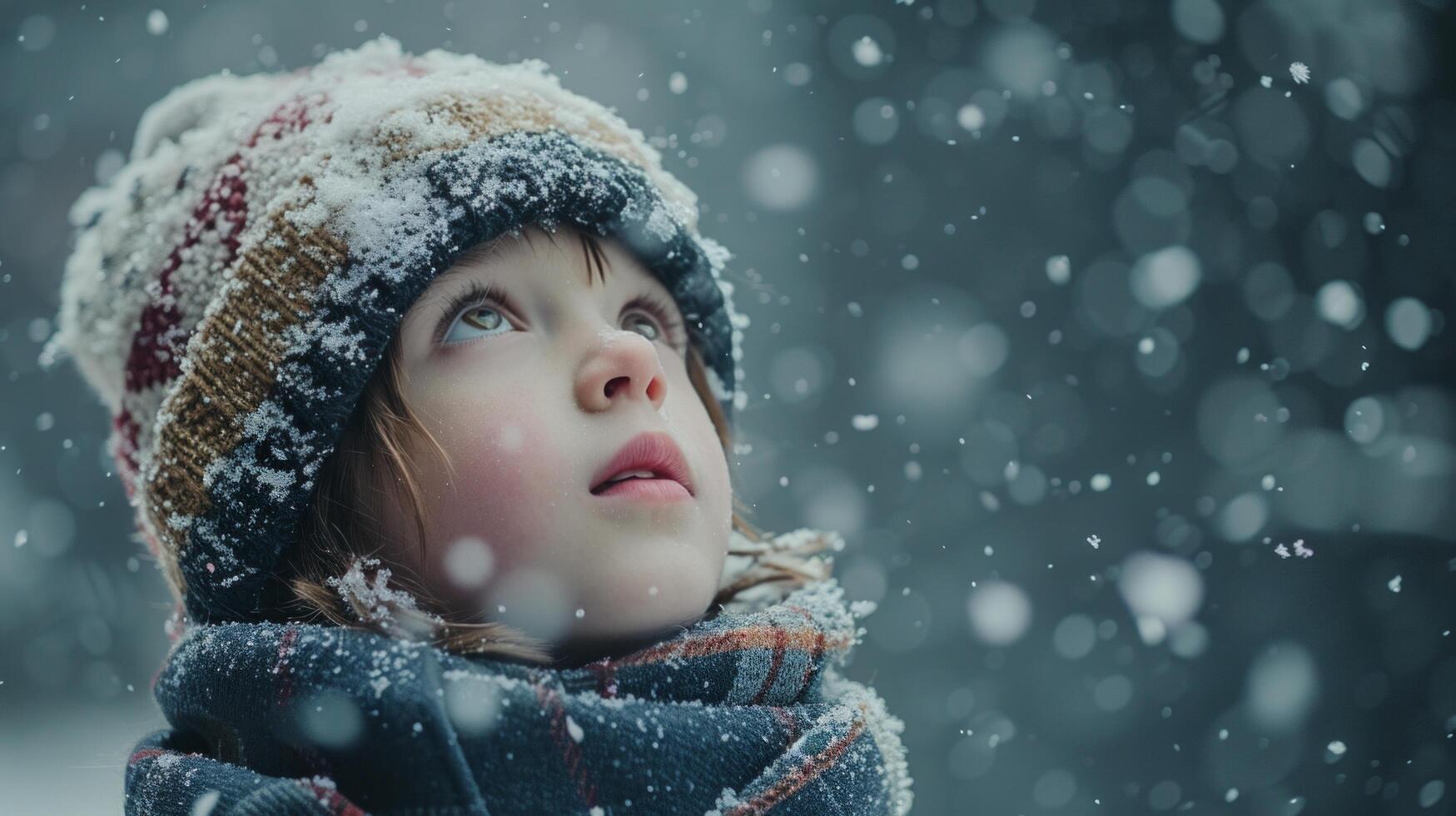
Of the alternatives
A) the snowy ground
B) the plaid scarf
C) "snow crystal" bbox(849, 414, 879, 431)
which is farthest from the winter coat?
"snow crystal" bbox(849, 414, 879, 431)

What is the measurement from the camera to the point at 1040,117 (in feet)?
5.14

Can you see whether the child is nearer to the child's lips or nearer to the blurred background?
the child's lips

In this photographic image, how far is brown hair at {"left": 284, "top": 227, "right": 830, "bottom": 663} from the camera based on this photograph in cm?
60

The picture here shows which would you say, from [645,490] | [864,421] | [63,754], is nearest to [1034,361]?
[864,421]

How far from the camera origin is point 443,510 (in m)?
0.61

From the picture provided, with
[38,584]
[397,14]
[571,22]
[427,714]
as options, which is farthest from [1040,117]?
[38,584]

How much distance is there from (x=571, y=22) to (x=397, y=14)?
24 cm

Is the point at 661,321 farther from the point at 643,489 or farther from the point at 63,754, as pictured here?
the point at 63,754

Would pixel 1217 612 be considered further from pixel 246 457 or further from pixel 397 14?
pixel 397 14

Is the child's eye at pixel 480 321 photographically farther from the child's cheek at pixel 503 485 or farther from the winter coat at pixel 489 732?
the winter coat at pixel 489 732

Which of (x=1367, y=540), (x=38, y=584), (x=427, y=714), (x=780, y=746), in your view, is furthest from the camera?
(x=38, y=584)

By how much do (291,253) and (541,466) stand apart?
0.23 m

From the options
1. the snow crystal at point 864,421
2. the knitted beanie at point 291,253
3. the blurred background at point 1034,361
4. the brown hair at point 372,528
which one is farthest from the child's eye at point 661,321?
the snow crystal at point 864,421

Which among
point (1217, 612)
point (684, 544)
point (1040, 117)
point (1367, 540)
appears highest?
point (1040, 117)
